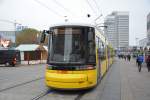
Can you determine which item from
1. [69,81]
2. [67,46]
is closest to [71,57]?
[67,46]

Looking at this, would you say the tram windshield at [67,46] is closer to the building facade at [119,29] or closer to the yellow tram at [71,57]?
the yellow tram at [71,57]

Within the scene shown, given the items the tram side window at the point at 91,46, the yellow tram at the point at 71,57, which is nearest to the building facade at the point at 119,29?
Answer: the tram side window at the point at 91,46

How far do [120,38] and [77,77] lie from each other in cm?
11320

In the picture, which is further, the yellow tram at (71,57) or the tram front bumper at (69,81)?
the yellow tram at (71,57)

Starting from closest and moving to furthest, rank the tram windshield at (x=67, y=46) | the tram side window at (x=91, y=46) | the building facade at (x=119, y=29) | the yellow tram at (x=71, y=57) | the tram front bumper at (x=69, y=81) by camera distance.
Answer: the tram front bumper at (x=69, y=81), the yellow tram at (x=71, y=57), the tram windshield at (x=67, y=46), the tram side window at (x=91, y=46), the building facade at (x=119, y=29)

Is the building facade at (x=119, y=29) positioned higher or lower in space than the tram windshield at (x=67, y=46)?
higher

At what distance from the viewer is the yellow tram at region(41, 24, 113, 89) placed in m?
12.2

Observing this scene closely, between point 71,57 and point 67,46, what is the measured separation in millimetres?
515

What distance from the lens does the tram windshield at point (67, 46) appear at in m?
12.6

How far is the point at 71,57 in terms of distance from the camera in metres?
12.6

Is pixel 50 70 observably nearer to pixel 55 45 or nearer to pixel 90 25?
pixel 55 45

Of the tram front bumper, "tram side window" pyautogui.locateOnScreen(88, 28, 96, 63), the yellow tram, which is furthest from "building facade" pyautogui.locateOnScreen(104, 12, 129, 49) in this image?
the tram front bumper

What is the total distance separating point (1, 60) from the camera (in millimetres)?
41312

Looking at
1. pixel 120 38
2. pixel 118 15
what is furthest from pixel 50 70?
pixel 120 38
